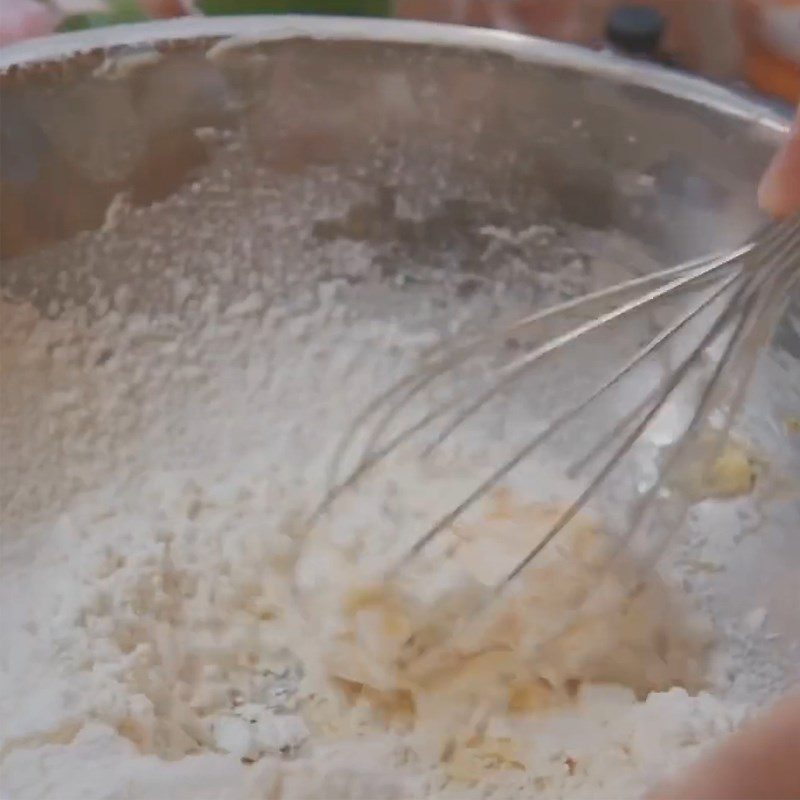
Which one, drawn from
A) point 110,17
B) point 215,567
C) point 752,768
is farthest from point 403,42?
point 752,768

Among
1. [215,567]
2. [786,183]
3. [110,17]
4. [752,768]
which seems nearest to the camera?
[752,768]

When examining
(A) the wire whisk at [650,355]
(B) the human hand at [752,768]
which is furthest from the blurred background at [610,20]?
(B) the human hand at [752,768]

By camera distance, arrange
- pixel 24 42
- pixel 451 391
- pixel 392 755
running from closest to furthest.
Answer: pixel 392 755 < pixel 24 42 < pixel 451 391

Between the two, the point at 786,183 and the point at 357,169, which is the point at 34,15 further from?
the point at 786,183

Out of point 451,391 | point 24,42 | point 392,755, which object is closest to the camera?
point 392,755

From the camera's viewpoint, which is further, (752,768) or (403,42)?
(403,42)

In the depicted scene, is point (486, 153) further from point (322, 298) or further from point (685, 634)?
point (685, 634)

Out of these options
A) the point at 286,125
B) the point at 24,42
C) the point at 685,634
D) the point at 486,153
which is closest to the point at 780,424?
the point at 685,634
